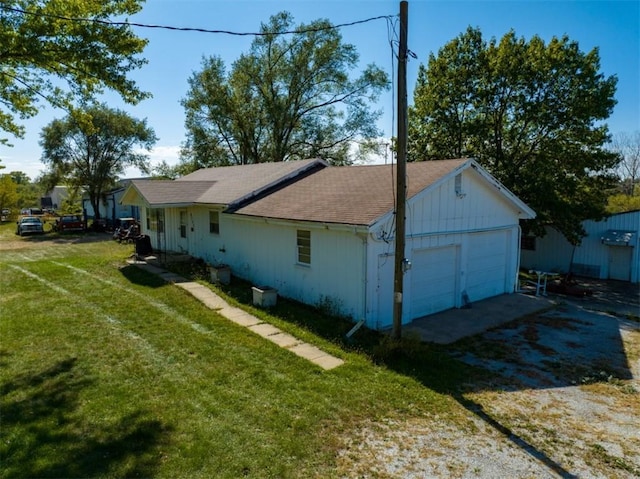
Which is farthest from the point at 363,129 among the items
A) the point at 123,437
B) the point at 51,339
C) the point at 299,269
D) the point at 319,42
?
the point at 123,437

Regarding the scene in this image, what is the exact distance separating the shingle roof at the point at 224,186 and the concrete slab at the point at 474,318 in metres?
8.01

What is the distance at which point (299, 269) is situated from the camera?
11.6 m

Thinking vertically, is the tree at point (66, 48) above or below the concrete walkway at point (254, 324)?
above

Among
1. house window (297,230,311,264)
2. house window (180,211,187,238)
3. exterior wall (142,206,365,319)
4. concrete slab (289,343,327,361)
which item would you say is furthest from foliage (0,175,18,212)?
concrete slab (289,343,327,361)

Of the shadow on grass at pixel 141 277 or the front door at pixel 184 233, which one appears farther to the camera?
the front door at pixel 184 233

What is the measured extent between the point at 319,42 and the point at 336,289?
26.1 meters

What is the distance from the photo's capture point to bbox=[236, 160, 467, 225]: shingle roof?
10031 mm

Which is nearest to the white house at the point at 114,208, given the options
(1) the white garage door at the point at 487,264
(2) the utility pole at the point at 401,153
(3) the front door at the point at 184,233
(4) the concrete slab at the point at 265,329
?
(3) the front door at the point at 184,233

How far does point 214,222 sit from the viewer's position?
16062 mm

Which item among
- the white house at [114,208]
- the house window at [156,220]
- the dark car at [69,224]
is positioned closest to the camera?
the house window at [156,220]

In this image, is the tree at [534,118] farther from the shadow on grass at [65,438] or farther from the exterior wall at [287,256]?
the shadow on grass at [65,438]

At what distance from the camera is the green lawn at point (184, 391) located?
4.73 meters

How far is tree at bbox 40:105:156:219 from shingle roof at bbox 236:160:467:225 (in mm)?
25117

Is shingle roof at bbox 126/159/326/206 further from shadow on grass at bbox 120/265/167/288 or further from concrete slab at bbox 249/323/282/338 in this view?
concrete slab at bbox 249/323/282/338
